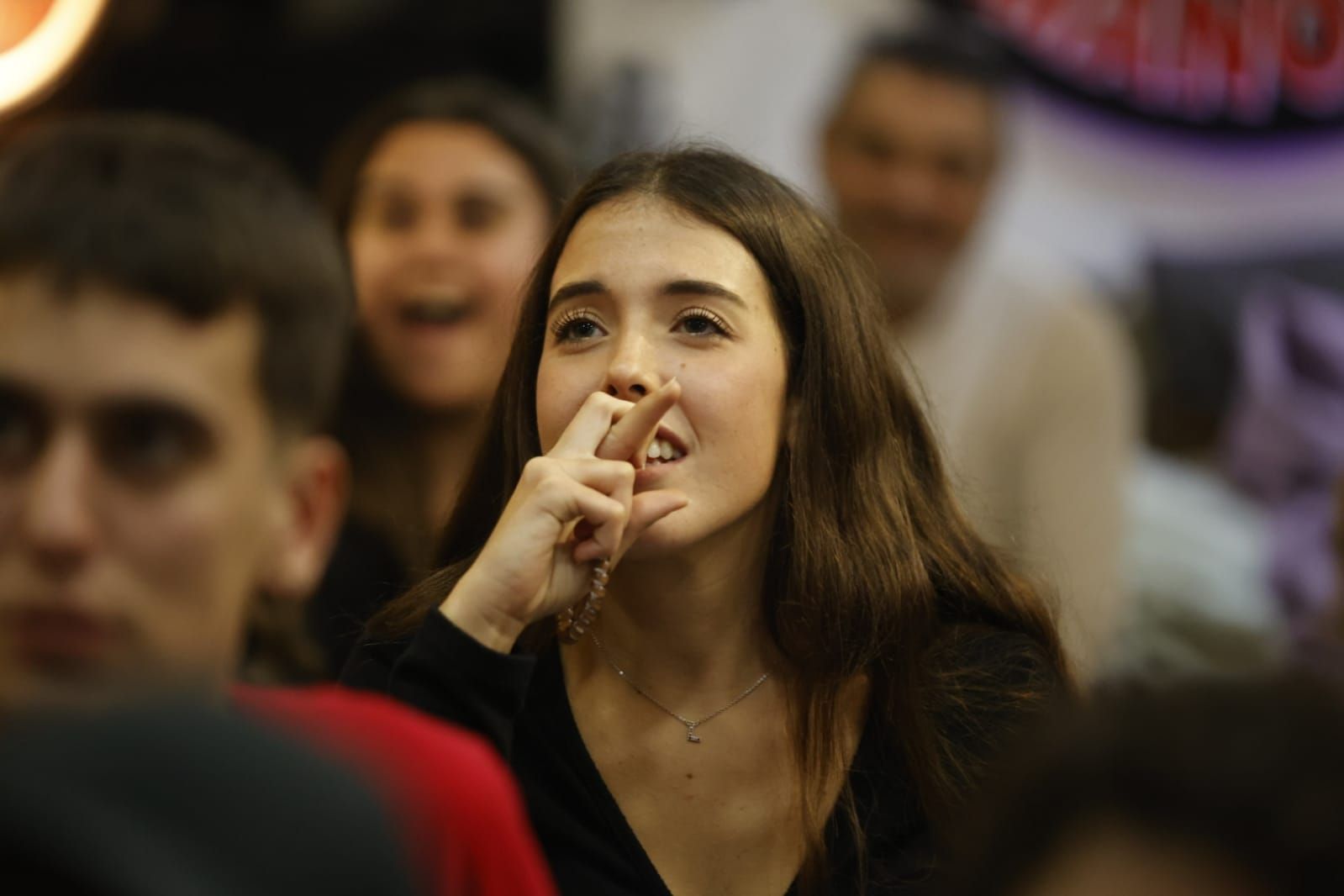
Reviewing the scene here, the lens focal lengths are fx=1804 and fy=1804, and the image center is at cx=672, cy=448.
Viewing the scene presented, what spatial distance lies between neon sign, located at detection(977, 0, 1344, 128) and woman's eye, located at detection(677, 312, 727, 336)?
2753 millimetres

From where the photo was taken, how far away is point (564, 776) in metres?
1.95

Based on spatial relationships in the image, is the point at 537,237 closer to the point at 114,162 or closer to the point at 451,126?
the point at 451,126

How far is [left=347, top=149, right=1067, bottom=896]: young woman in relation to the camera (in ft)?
6.23

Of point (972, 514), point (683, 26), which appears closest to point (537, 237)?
point (972, 514)

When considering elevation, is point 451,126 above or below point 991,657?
above

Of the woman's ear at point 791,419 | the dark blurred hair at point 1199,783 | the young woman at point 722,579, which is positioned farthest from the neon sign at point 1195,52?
the dark blurred hair at point 1199,783

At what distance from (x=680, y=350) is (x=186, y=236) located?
824 millimetres

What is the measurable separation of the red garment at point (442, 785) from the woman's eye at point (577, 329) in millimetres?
888

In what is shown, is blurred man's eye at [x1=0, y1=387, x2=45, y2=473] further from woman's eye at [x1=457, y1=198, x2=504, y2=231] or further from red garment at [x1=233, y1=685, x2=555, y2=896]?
woman's eye at [x1=457, y1=198, x2=504, y2=231]

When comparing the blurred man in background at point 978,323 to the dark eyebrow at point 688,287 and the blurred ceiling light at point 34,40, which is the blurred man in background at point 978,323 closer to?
the dark eyebrow at point 688,287

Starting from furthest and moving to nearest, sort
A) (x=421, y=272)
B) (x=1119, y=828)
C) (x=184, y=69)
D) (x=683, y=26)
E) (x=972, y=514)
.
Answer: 1. (x=683, y=26)
2. (x=184, y=69)
3. (x=421, y=272)
4. (x=972, y=514)
5. (x=1119, y=828)

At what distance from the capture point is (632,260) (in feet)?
6.74

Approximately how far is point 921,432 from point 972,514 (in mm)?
399

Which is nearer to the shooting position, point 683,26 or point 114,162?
point 114,162
